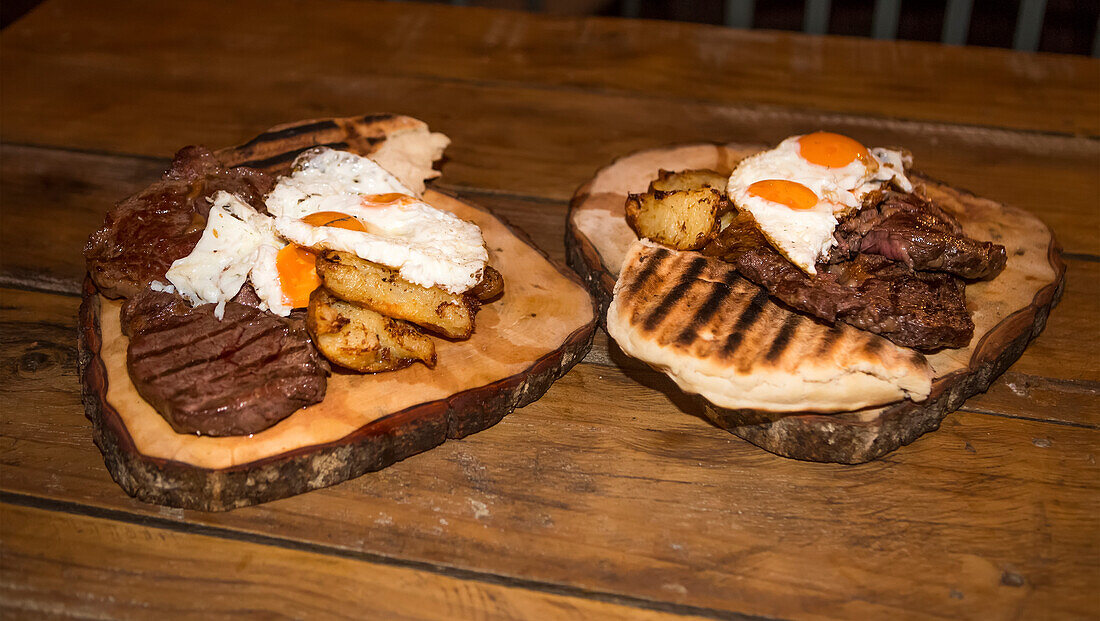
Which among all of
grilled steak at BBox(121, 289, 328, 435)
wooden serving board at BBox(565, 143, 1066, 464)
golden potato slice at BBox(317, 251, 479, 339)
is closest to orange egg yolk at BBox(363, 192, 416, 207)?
golden potato slice at BBox(317, 251, 479, 339)

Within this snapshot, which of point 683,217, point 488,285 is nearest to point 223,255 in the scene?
point 488,285

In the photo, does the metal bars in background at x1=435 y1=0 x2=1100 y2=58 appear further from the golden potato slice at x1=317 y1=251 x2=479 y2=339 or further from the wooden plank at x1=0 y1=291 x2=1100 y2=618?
the golden potato slice at x1=317 y1=251 x2=479 y2=339

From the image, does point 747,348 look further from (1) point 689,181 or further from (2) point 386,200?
(2) point 386,200

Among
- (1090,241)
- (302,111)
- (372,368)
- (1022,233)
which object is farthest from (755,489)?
(302,111)

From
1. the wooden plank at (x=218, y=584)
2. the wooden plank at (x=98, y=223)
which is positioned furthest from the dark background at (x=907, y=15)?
the wooden plank at (x=218, y=584)

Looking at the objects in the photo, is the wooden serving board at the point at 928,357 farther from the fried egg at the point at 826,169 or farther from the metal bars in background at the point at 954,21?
the metal bars in background at the point at 954,21

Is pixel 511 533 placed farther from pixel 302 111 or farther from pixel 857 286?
pixel 302 111
